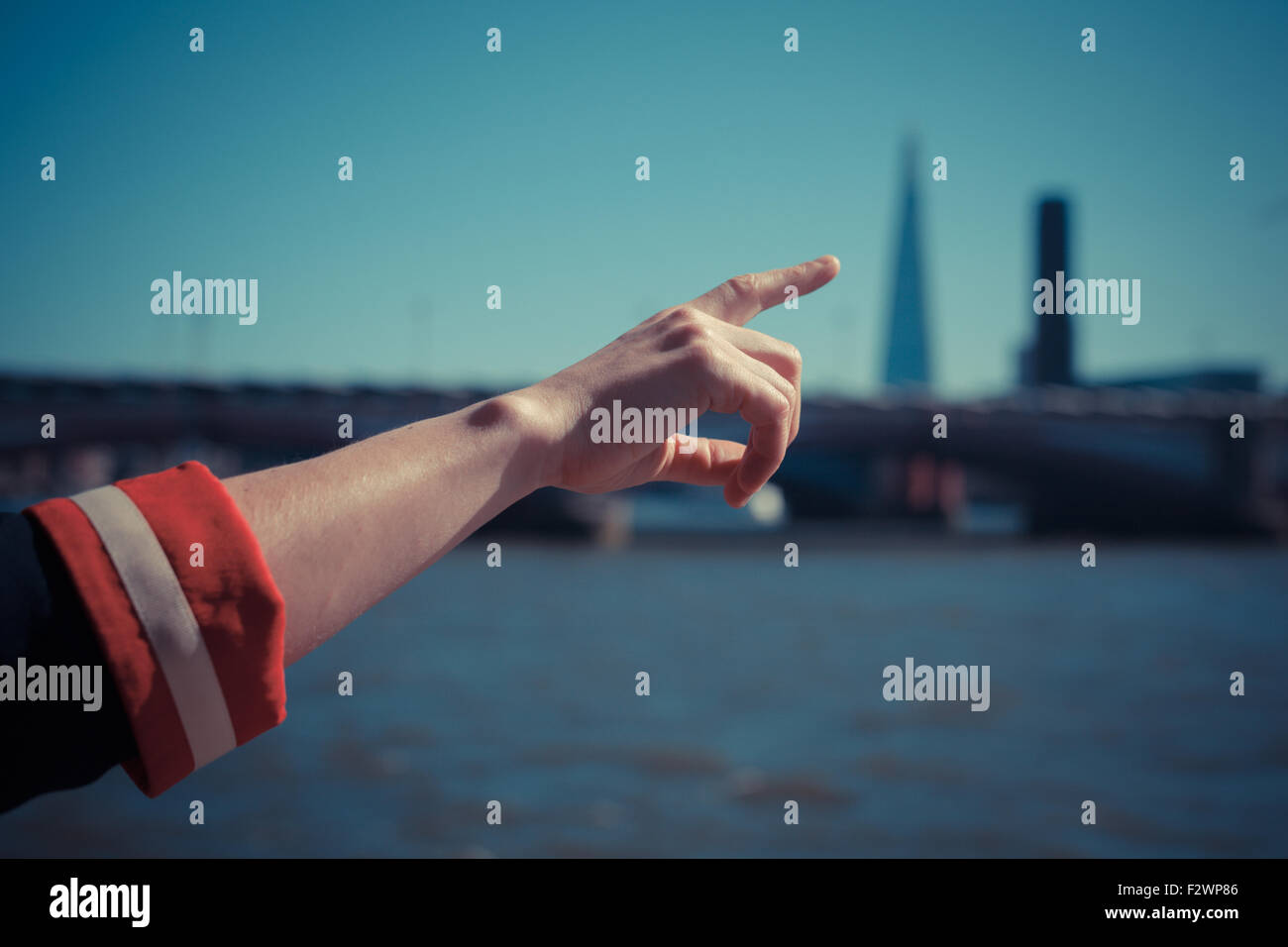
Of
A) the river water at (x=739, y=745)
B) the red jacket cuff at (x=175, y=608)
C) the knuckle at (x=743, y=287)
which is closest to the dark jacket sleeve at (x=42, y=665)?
the red jacket cuff at (x=175, y=608)

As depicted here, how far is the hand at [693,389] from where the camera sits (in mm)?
1062

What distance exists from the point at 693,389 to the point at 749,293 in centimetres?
22

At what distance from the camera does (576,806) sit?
9.20 metres

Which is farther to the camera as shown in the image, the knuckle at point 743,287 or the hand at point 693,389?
the knuckle at point 743,287

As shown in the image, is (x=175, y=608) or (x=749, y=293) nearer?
(x=175, y=608)

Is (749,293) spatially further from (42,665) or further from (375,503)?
(42,665)

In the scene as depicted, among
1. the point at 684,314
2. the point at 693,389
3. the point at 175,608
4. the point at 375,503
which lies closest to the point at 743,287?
the point at 684,314

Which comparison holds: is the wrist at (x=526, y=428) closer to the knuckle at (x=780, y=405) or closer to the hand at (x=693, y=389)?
the hand at (x=693, y=389)

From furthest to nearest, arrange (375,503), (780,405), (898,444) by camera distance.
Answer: (898,444)
(780,405)
(375,503)

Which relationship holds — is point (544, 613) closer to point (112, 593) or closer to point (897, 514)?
point (112, 593)

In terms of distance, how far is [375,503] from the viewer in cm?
88

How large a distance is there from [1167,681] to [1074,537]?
1217 inches

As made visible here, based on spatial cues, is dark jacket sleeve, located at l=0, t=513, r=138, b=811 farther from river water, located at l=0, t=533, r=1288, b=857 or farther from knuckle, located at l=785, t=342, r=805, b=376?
river water, located at l=0, t=533, r=1288, b=857
